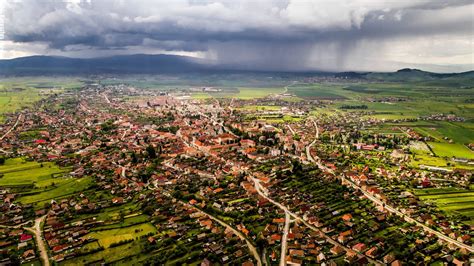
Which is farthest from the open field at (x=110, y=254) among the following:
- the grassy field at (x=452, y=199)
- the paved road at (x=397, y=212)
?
the grassy field at (x=452, y=199)

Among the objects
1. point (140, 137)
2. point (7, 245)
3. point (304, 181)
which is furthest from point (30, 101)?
point (304, 181)

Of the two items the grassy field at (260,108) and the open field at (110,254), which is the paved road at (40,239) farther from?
the grassy field at (260,108)

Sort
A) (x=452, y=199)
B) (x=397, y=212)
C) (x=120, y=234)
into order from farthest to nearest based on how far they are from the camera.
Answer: (x=452, y=199)
(x=397, y=212)
(x=120, y=234)

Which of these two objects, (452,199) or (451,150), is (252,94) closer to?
(451,150)

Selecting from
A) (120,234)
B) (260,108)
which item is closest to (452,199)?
(120,234)

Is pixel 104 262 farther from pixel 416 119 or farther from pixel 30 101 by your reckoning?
pixel 30 101
